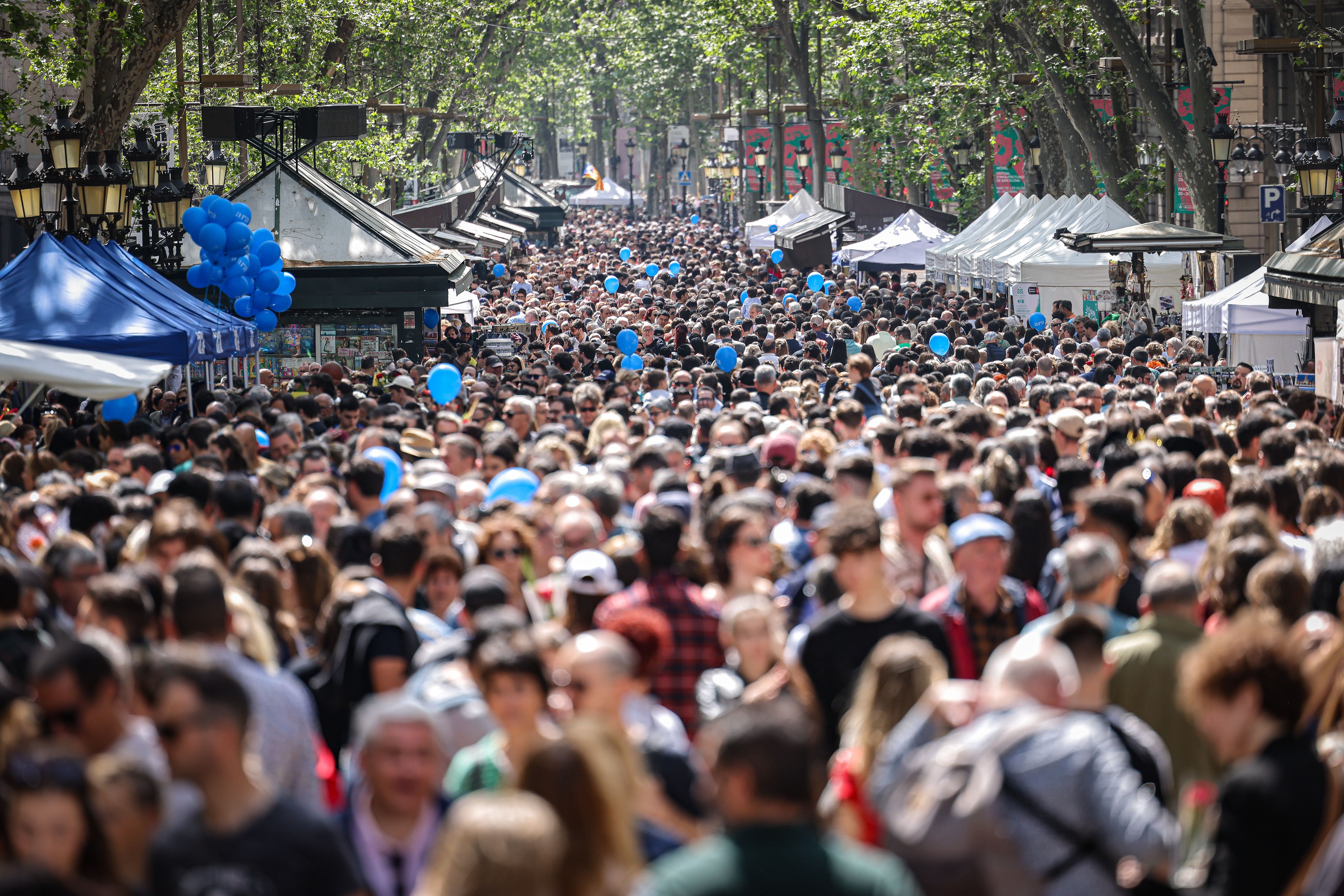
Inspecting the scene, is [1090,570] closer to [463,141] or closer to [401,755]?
[401,755]

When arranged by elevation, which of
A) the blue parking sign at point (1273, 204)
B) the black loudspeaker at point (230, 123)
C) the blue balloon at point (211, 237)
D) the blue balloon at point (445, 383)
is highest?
the black loudspeaker at point (230, 123)

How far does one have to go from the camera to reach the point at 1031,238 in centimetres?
2684

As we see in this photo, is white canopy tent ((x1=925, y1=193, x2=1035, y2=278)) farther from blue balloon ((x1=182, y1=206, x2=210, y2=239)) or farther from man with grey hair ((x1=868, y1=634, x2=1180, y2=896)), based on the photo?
man with grey hair ((x1=868, y1=634, x2=1180, y2=896))

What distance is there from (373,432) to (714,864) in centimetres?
815

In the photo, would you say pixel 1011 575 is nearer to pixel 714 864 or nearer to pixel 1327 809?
pixel 1327 809

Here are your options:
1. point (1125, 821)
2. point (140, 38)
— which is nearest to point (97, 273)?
point (140, 38)

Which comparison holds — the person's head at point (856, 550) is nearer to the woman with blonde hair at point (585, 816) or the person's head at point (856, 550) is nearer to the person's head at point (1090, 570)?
the person's head at point (1090, 570)

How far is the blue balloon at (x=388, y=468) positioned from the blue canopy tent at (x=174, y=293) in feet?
18.6

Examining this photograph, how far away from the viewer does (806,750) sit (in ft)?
12.0

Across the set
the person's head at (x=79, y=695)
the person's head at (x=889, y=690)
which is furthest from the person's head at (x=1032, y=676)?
the person's head at (x=79, y=695)

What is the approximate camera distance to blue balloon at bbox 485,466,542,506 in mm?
9547

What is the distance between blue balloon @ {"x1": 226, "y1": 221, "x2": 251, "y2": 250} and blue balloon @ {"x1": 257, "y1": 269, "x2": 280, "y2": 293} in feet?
1.93

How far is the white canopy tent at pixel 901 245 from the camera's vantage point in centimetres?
3409

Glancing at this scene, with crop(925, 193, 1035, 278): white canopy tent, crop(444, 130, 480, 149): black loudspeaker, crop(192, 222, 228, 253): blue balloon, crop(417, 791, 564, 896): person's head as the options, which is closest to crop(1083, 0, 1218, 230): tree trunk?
crop(925, 193, 1035, 278): white canopy tent
